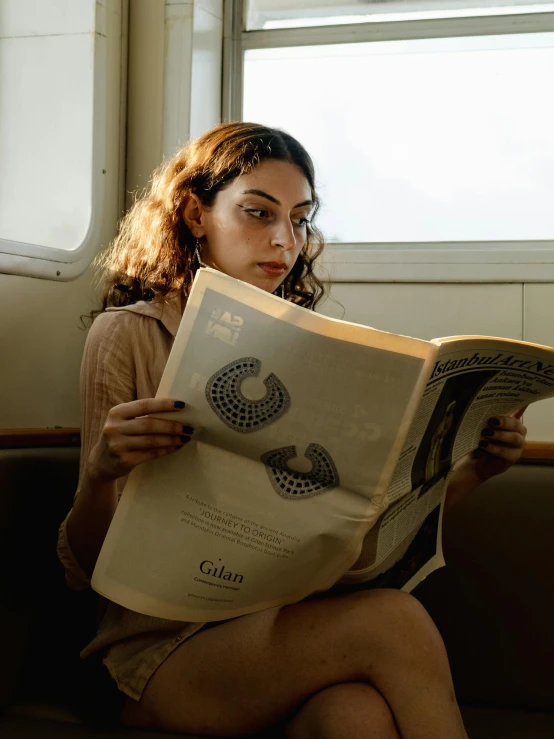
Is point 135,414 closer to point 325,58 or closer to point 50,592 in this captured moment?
point 50,592

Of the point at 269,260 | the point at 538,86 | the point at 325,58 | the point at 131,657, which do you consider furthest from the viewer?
the point at 325,58

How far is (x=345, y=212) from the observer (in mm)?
1829

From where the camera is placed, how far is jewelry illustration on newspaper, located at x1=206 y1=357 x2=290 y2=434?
77 cm

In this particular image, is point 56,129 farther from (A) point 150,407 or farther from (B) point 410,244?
Result: (A) point 150,407

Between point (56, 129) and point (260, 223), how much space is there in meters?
0.70

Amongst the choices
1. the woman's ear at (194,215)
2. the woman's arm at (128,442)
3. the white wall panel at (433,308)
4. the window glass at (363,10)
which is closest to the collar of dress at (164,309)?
the woman's ear at (194,215)

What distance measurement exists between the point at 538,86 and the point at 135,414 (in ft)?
4.39

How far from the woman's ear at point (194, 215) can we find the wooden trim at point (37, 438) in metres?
0.39

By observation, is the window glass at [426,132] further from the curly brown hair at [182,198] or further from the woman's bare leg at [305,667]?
the woman's bare leg at [305,667]

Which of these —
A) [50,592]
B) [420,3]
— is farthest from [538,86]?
[50,592]

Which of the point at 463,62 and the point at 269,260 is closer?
the point at 269,260

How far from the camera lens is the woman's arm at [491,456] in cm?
104

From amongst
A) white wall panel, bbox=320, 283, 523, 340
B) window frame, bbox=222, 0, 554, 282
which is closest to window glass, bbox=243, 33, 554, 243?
window frame, bbox=222, 0, 554, 282

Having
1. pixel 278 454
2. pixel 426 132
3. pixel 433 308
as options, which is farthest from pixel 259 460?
pixel 426 132
